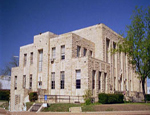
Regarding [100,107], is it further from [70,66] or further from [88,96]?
[70,66]

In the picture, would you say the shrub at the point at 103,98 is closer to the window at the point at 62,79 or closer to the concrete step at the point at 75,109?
the concrete step at the point at 75,109

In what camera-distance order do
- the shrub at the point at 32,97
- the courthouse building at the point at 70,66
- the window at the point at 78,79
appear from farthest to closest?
1. the shrub at the point at 32,97
2. the courthouse building at the point at 70,66
3. the window at the point at 78,79

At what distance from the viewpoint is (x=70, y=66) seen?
28016 millimetres

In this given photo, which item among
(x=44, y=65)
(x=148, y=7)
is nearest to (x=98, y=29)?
(x=148, y=7)

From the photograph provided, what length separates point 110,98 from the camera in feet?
80.6

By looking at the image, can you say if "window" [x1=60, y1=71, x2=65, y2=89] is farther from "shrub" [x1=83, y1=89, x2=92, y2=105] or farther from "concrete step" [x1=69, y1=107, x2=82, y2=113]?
"concrete step" [x1=69, y1=107, x2=82, y2=113]

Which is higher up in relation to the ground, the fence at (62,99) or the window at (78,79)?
the window at (78,79)

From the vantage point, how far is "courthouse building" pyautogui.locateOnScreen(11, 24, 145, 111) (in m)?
27.1

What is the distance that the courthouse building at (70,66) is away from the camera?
88.9 feet

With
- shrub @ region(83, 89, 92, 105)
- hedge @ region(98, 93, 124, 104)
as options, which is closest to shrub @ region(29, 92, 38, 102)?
shrub @ region(83, 89, 92, 105)

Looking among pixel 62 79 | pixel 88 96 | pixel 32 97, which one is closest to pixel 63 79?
pixel 62 79

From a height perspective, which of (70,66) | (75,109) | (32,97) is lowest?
(75,109)

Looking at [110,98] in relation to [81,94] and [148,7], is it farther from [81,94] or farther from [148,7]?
[148,7]

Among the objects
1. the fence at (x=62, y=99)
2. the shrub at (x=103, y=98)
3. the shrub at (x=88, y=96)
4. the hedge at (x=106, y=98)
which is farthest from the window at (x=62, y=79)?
the shrub at (x=103, y=98)
